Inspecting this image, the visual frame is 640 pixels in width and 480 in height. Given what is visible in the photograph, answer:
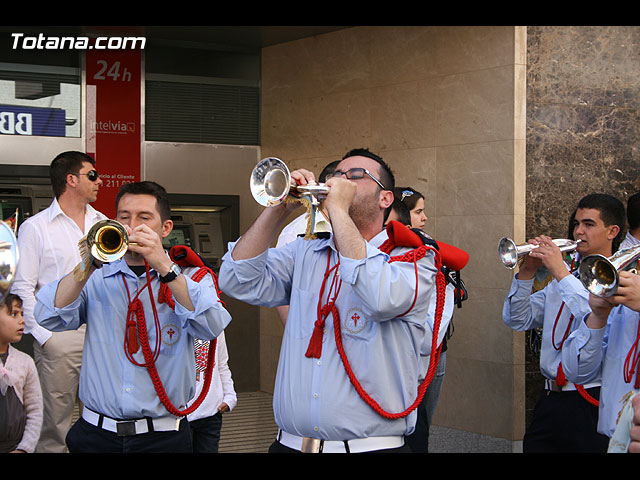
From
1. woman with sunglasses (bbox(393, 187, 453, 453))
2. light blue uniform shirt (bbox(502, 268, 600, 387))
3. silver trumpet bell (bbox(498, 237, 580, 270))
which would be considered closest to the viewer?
light blue uniform shirt (bbox(502, 268, 600, 387))

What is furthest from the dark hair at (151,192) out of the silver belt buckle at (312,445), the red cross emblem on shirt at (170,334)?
the silver belt buckle at (312,445)

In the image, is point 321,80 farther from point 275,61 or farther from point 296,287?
point 296,287

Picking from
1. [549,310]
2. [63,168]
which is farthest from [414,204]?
[63,168]

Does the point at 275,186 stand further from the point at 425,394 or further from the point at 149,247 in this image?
the point at 425,394

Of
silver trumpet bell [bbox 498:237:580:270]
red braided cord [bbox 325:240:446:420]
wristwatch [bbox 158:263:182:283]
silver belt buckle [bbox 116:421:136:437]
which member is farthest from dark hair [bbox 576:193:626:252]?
silver belt buckle [bbox 116:421:136:437]

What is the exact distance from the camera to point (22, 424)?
170 inches

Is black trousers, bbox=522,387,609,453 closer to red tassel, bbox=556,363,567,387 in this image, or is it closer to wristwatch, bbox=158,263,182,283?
red tassel, bbox=556,363,567,387

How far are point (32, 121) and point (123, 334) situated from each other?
472cm

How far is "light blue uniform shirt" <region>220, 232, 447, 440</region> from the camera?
3.07m

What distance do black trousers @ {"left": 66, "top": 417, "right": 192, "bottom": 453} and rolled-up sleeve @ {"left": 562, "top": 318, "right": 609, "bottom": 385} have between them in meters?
1.78

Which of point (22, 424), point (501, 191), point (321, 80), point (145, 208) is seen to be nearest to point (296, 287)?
point (145, 208)

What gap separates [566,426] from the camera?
469cm

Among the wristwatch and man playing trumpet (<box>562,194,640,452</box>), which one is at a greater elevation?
the wristwatch

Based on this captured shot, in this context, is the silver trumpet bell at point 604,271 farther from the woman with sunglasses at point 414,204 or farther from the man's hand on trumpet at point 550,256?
the woman with sunglasses at point 414,204
